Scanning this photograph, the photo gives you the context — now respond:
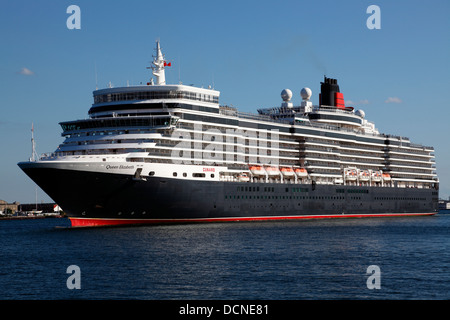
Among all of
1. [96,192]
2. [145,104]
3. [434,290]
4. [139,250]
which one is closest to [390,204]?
[145,104]

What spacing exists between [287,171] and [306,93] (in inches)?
738

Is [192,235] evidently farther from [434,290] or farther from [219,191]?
[434,290]

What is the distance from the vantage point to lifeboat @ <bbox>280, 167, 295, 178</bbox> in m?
77.7

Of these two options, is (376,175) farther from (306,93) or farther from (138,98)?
(138,98)

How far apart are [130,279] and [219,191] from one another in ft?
115

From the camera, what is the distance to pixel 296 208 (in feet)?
254

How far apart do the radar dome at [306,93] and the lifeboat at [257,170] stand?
22.7 meters

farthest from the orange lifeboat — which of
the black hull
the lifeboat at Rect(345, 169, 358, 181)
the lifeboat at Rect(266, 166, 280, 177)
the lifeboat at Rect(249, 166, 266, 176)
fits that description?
the lifeboat at Rect(249, 166, 266, 176)

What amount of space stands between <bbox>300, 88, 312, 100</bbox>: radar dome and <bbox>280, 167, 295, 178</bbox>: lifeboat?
694 inches

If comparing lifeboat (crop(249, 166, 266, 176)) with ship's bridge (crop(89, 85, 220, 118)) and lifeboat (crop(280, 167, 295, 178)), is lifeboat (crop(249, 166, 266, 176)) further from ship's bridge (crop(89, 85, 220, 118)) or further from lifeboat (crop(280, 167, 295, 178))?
ship's bridge (crop(89, 85, 220, 118))

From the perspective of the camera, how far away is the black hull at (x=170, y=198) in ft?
185

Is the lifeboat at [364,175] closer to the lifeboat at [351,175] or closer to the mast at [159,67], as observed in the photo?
the lifeboat at [351,175]

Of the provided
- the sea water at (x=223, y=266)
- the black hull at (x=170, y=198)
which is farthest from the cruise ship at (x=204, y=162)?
the sea water at (x=223, y=266)

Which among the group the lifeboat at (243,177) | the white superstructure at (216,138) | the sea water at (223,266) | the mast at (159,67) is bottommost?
the sea water at (223,266)
